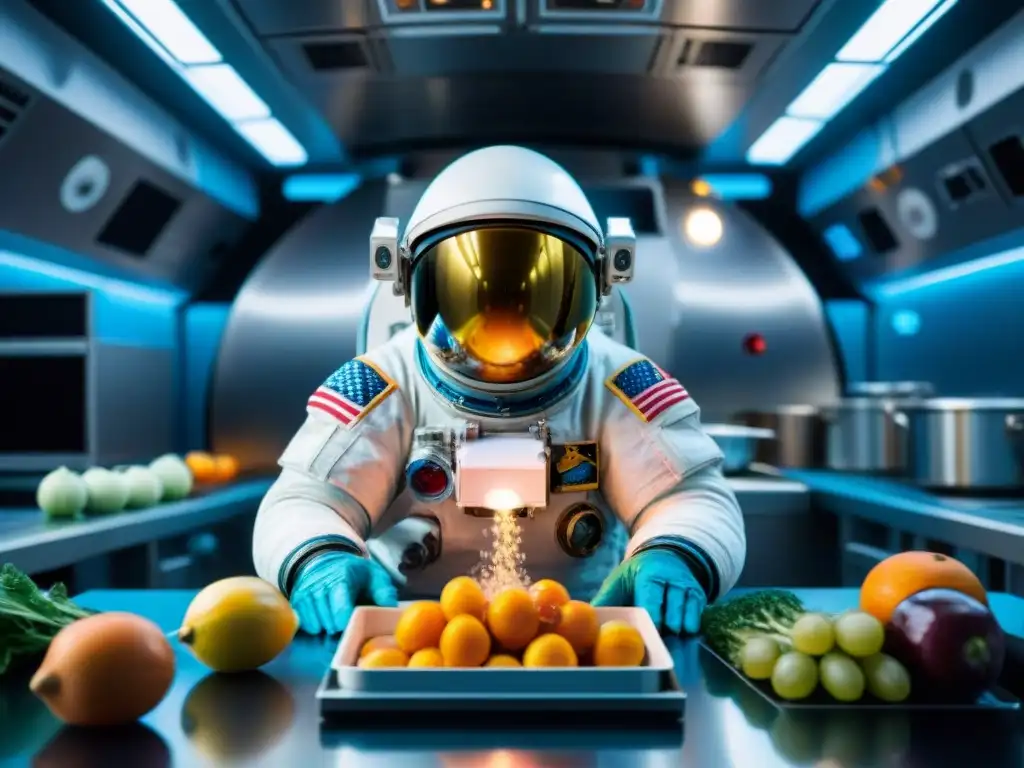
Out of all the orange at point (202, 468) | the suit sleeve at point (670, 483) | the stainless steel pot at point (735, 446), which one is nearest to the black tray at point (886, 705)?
the suit sleeve at point (670, 483)

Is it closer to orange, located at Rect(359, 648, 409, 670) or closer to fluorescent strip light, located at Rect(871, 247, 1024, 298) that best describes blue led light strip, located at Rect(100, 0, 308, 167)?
orange, located at Rect(359, 648, 409, 670)

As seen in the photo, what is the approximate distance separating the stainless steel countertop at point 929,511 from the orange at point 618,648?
1.42m

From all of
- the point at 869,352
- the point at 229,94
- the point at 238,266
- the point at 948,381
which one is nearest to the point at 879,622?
the point at 229,94

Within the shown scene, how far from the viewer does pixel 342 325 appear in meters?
4.00

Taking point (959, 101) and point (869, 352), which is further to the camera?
point (869, 352)

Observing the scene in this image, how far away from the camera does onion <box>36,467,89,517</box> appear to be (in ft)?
7.80

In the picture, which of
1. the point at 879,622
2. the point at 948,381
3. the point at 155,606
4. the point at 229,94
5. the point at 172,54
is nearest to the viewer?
the point at 879,622

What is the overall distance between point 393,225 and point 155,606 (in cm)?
68

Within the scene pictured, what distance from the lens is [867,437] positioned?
315 centimetres

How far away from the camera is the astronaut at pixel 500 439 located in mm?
1310

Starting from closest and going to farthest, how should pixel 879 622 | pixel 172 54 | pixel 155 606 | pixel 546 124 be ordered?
pixel 879 622, pixel 155 606, pixel 172 54, pixel 546 124

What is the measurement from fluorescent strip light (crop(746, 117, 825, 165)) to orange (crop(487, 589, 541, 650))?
2.95 meters

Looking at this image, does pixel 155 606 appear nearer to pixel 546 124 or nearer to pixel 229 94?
pixel 229 94

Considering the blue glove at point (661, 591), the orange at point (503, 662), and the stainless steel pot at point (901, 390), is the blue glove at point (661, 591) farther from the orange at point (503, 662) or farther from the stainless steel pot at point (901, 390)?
the stainless steel pot at point (901, 390)
